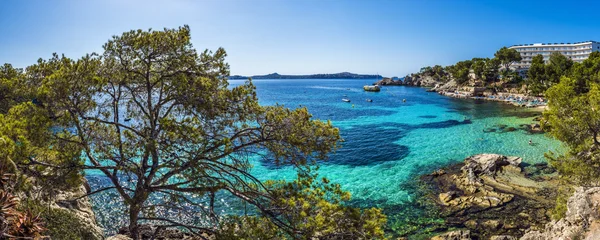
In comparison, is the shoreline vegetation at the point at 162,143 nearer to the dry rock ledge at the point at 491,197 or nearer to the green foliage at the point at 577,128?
the green foliage at the point at 577,128

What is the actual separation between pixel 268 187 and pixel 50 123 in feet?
21.6

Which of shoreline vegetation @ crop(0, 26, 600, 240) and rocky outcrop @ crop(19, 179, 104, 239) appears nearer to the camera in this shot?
shoreline vegetation @ crop(0, 26, 600, 240)

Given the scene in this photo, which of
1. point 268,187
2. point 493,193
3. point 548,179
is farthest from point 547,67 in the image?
point 268,187

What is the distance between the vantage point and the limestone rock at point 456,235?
16078mm

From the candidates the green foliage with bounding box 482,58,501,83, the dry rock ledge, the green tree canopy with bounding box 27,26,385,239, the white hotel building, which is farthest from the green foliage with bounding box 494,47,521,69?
the green tree canopy with bounding box 27,26,385,239

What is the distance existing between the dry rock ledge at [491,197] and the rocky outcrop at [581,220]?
3008 millimetres

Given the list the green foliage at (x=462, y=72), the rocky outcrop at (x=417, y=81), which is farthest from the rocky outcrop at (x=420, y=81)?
the green foliage at (x=462, y=72)

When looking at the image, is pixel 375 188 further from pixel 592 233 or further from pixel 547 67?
pixel 547 67

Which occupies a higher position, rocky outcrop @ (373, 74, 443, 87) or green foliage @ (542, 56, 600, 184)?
rocky outcrop @ (373, 74, 443, 87)

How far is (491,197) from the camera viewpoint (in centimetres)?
2108

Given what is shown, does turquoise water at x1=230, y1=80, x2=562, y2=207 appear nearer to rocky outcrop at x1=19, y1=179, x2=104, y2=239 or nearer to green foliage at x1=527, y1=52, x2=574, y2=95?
green foliage at x1=527, y1=52, x2=574, y2=95

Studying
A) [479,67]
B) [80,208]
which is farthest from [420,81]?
[80,208]

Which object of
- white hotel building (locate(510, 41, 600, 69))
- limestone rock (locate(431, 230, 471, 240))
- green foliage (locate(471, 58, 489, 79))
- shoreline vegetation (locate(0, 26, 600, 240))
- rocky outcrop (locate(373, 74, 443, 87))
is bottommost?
limestone rock (locate(431, 230, 471, 240))

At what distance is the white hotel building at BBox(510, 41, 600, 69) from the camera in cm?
12838
